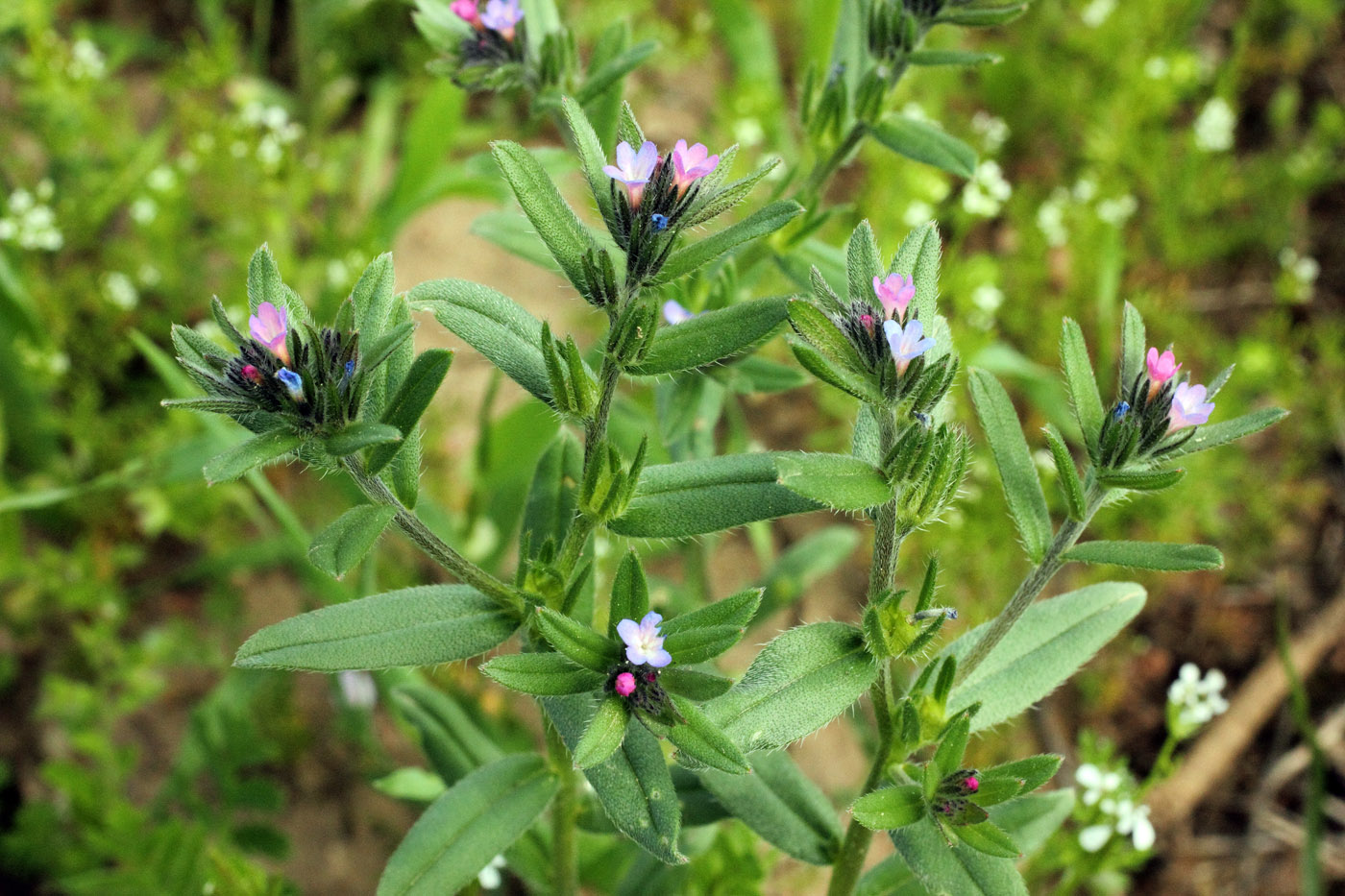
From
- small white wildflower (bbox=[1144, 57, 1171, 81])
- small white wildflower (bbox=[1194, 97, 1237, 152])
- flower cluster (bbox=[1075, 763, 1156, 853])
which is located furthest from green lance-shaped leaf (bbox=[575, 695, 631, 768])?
small white wildflower (bbox=[1144, 57, 1171, 81])

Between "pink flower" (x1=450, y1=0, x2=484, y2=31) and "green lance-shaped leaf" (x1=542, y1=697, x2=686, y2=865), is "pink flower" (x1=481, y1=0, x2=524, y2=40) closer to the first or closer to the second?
"pink flower" (x1=450, y1=0, x2=484, y2=31)

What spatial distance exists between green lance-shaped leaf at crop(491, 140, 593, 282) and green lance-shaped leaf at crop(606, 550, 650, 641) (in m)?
0.48

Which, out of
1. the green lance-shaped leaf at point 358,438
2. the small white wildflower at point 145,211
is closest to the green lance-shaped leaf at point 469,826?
the green lance-shaped leaf at point 358,438

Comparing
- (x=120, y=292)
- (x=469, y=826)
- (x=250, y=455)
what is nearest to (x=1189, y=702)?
(x=469, y=826)

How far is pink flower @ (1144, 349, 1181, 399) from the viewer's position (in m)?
1.91

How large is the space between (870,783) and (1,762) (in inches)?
108

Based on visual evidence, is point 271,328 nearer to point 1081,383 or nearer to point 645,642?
point 645,642

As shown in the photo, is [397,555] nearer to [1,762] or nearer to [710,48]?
[1,762]

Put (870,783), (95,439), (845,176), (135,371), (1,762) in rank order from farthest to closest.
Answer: (845,176) < (135,371) < (95,439) < (1,762) < (870,783)

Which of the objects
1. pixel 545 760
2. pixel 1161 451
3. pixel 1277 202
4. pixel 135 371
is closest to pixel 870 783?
pixel 545 760

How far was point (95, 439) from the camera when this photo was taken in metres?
3.87

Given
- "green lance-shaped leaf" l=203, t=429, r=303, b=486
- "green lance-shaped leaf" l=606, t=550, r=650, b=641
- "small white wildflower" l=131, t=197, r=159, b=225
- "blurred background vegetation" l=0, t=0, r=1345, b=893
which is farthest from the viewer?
"small white wildflower" l=131, t=197, r=159, b=225

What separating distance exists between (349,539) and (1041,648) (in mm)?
1376

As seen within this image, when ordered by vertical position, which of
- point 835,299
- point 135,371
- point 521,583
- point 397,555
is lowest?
point 397,555
